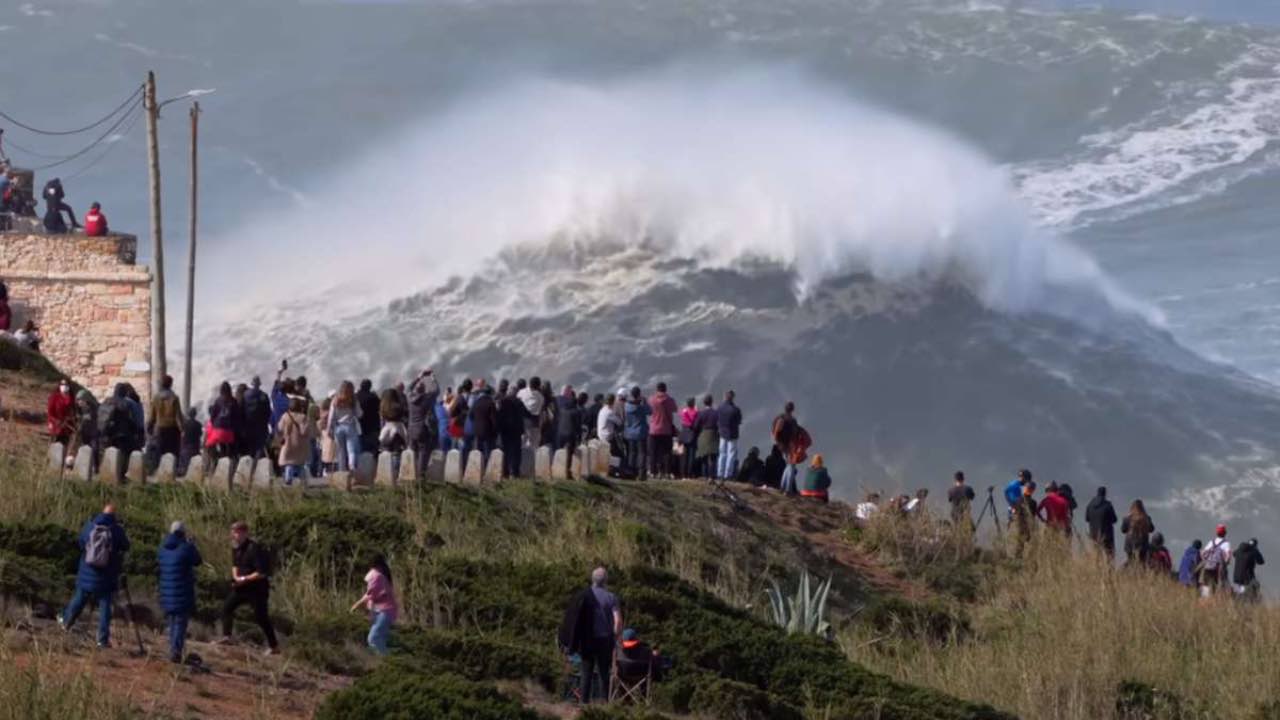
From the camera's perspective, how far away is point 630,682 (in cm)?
2530

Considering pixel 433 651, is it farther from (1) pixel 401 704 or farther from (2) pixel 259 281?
(2) pixel 259 281

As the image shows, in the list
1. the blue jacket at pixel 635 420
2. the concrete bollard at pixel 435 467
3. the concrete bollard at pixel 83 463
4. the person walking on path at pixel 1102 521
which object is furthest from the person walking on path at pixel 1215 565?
the concrete bollard at pixel 83 463

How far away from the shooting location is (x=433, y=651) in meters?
26.1

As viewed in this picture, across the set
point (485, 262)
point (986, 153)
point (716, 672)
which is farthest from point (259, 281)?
point (716, 672)

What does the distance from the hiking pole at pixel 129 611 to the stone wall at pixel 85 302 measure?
18.1 meters

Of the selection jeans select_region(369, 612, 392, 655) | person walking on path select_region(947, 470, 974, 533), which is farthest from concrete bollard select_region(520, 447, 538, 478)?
jeans select_region(369, 612, 392, 655)

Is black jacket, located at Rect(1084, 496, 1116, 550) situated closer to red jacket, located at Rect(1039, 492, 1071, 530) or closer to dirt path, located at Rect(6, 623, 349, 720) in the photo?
red jacket, located at Rect(1039, 492, 1071, 530)

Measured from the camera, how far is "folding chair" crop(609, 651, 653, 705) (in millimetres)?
25094

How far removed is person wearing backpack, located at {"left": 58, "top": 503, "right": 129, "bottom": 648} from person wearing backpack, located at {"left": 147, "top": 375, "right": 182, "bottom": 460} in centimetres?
963

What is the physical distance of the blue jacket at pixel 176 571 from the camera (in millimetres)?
23016

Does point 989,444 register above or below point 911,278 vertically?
below

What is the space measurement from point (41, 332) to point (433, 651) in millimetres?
19845

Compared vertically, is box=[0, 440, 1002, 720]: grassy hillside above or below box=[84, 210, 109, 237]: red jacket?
below

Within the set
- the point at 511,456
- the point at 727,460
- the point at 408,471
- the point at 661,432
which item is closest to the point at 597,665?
the point at 408,471
